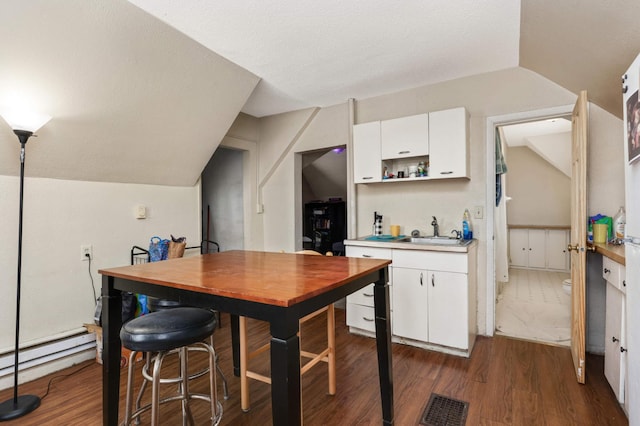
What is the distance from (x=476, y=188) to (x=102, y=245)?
3333 mm

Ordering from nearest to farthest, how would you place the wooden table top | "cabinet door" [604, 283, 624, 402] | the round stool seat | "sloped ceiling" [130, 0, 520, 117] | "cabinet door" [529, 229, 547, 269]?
the wooden table top
the round stool seat
"cabinet door" [604, 283, 624, 402]
"sloped ceiling" [130, 0, 520, 117]
"cabinet door" [529, 229, 547, 269]

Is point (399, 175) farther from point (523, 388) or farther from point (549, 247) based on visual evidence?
point (549, 247)

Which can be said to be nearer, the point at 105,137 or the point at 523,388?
the point at 523,388

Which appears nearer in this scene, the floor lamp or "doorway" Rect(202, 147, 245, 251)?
the floor lamp

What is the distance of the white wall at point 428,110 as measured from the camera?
2621 mm

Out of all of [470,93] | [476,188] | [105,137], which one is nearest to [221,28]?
[105,137]

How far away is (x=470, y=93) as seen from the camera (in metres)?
3.08

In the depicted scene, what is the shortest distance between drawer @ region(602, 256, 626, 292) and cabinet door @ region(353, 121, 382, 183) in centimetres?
182

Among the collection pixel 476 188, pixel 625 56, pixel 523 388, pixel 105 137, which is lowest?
pixel 523 388

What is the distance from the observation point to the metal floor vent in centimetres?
183

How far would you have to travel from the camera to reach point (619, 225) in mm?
2365

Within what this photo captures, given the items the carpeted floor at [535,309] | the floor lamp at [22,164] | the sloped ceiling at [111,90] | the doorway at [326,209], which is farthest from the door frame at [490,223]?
the floor lamp at [22,164]

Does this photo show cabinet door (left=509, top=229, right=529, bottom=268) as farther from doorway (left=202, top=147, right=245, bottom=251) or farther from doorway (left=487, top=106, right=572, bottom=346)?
doorway (left=202, top=147, right=245, bottom=251)

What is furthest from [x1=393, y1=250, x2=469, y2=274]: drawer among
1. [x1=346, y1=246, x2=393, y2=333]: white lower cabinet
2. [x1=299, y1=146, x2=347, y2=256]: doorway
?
[x1=299, y1=146, x2=347, y2=256]: doorway
